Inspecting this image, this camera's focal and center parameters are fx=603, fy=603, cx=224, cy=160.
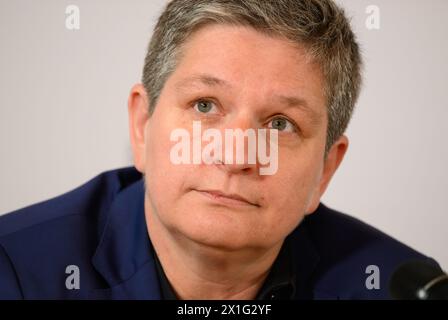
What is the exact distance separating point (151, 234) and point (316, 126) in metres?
0.46

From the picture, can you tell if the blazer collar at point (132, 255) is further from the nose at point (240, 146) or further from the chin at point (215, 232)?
the nose at point (240, 146)

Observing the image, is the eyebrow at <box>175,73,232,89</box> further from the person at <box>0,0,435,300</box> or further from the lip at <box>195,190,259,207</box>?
the lip at <box>195,190,259,207</box>

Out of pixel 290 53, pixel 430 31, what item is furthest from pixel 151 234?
pixel 430 31

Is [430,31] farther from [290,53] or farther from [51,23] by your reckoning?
[51,23]

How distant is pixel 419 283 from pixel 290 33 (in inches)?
21.9

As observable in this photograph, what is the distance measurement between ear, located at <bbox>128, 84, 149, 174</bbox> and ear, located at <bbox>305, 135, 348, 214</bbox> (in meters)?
0.40

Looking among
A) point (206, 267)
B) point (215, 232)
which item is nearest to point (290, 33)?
point (215, 232)

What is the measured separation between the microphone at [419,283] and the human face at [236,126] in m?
0.32

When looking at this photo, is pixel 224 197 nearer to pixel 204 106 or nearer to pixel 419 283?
pixel 204 106

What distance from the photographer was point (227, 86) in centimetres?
119

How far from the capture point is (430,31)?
1704mm
